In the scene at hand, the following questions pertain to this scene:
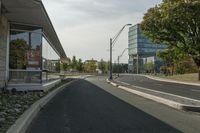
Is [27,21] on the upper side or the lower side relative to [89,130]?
upper

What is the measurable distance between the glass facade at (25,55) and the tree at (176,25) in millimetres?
30646

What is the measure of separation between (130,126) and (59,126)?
6.48 ft

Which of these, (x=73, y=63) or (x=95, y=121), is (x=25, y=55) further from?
(x=73, y=63)

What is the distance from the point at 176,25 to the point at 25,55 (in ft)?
107

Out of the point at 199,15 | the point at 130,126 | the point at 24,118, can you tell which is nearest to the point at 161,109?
the point at 130,126

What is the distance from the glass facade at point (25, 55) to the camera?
2553cm

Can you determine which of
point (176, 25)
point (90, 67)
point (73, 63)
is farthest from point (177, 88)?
point (90, 67)

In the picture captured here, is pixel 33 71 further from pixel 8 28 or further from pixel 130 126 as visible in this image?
pixel 130 126

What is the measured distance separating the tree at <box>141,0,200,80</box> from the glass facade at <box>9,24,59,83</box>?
30.6 meters

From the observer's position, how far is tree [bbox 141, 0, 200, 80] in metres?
53.8

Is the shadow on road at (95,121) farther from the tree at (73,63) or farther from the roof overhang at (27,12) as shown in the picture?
the tree at (73,63)

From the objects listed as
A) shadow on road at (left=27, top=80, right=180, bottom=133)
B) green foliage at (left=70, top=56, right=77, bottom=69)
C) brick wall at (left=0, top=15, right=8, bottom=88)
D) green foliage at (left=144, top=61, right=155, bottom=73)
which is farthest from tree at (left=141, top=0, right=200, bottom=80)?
green foliage at (left=144, top=61, right=155, bottom=73)

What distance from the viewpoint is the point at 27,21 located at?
26.0m

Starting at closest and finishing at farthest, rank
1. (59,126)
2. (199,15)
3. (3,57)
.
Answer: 1. (59,126)
2. (3,57)
3. (199,15)
